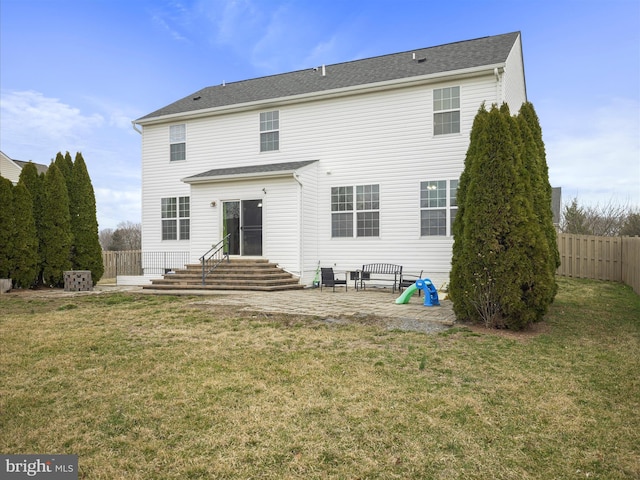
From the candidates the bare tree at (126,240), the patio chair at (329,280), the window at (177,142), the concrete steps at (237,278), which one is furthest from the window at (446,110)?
the bare tree at (126,240)

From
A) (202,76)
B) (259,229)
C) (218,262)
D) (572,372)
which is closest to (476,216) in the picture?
(572,372)

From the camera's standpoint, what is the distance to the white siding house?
1349 cm

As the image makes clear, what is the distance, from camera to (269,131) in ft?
53.3

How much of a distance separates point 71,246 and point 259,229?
7100mm

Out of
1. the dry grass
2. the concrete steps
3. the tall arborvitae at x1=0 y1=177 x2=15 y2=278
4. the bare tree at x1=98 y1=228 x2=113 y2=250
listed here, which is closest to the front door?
the concrete steps

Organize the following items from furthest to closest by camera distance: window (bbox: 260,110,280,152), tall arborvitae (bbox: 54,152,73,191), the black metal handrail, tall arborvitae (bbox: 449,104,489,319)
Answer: window (bbox: 260,110,280,152), tall arborvitae (bbox: 54,152,73,191), the black metal handrail, tall arborvitae (bbox: 449,104,489,319)

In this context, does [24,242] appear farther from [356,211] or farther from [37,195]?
[356,211]

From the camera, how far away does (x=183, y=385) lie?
4.61 metres

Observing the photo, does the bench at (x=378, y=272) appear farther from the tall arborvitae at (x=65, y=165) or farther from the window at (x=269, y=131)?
the tall arborvitae at (x=65, y=165)

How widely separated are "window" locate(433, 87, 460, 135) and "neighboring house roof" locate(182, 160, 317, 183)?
4426 millimetres

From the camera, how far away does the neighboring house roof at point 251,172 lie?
1435 centimetres

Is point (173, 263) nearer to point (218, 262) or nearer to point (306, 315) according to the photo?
point (218, 262)

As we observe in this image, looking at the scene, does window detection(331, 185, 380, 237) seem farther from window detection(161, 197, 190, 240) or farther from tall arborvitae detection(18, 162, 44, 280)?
tall arborvitae detection(18, 162, 44, 280)

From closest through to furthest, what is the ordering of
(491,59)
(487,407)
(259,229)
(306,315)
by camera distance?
(487,407), (306,315), (491,59), (259,229)
